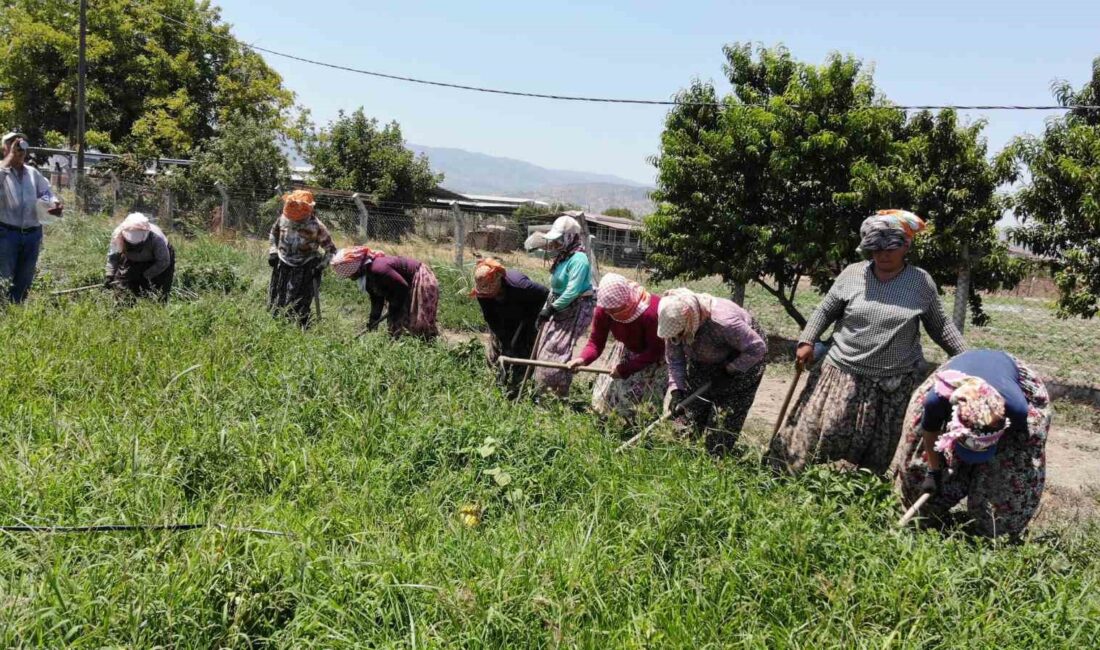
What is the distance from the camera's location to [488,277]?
517 centimetres

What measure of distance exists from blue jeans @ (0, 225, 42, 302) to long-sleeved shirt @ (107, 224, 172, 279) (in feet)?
2.33

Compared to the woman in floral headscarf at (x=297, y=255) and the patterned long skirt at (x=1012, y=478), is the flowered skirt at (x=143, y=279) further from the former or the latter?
the patterned long skirt at (x=1012, y=478)

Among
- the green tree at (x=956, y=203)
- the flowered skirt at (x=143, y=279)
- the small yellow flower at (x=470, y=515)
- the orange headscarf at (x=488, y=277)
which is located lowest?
the small yellow flower at (x=470, y=515)

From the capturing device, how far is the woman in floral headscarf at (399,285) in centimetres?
570

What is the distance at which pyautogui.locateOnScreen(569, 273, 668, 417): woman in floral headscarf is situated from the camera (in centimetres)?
431

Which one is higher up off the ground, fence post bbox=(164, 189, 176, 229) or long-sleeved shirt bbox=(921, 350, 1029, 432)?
long-sleeved shirt bbox=(921, 350, 1029, 432)

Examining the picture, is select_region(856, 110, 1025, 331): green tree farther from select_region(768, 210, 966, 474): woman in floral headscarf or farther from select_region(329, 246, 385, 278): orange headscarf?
select_region(329, 246, 385, 278): orange headscarf

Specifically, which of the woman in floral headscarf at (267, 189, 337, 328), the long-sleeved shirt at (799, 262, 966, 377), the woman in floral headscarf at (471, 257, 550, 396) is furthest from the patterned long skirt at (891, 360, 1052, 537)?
the woman in floral headscarf at (267, 189, 337, 328)

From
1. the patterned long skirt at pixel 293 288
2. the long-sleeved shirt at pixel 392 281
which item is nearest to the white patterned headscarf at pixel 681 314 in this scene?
the long-sleeved shirt at pixel 392 281

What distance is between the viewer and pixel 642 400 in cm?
452

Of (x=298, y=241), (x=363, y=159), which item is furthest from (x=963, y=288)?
(x=363, y=159)

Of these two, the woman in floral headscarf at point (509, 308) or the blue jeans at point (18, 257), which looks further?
the blue jeans at point (18, 257)

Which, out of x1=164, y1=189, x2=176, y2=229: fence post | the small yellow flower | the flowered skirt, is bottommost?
x1=164, y1=189, x2=176, y2=229: fence post

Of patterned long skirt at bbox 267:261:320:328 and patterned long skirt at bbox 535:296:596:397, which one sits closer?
patterned long skirt at bbox 535:296:596:397
